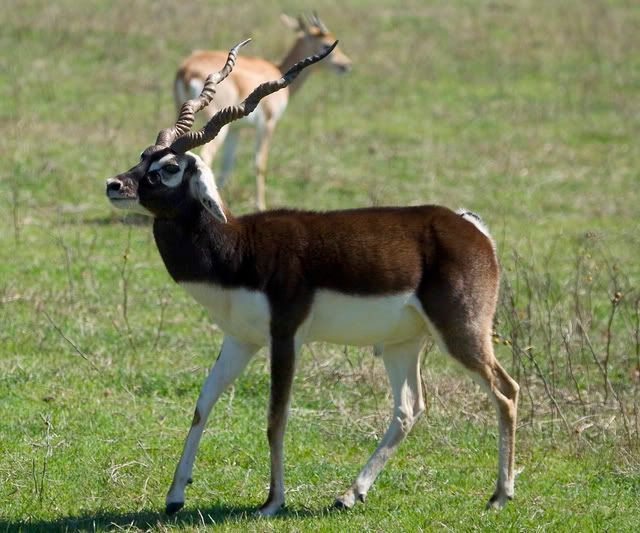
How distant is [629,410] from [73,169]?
6.97 meters

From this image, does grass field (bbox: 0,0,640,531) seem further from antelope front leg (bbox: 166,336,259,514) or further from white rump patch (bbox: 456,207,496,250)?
white rump patch (bbox: 456,207,496,250)

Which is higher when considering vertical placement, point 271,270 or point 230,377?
point 271,270

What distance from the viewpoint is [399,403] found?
579cm

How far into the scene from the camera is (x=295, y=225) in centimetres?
554

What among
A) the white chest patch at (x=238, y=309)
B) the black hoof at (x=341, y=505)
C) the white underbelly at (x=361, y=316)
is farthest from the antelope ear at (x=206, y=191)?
the black hoof at (x=341, y=505)

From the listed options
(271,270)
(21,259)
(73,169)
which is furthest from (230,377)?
(73,169)

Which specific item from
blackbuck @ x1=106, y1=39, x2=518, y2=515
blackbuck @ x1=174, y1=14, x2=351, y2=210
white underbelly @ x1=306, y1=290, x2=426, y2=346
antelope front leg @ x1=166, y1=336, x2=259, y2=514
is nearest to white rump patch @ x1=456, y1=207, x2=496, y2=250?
blackbuck @ x1=106, y1=39, x2=518, y2=515

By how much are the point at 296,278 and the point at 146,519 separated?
1.17m

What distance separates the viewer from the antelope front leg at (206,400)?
17.7 feet

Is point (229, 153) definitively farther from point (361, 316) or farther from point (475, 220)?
point (361, 316)

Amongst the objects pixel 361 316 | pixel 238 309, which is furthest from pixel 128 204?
pixel 361 316

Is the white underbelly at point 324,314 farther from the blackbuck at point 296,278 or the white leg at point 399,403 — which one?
the white leg at point 399,403

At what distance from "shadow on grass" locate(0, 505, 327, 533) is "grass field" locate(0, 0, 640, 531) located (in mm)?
16

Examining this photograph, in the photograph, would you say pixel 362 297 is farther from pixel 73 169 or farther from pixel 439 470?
pixel 73 169
